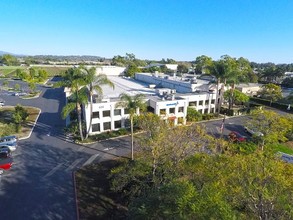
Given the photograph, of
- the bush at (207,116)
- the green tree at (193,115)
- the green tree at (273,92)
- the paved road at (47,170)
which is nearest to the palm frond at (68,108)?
the paved road at (47,170)

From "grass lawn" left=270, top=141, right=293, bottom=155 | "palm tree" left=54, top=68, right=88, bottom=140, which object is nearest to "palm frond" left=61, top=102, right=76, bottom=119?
"palm tree" left=54, top=68, right=88, bottom=140

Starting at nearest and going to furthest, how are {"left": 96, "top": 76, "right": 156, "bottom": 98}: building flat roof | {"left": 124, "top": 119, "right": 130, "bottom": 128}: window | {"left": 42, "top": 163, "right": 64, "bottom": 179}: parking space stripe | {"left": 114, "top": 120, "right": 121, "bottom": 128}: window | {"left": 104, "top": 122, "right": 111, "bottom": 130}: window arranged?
{"left": 42, "top": 163, "right": 64, "bottom": 179}: parking space stripe → {"left": 104, "top": 122, "right": 111, "bottom": 130}: window → {"left": 114, "top": 120, "right": 121, "bottom": 128}: window → {"left": 124, "top": 119, "right": 130, "bottom": 128}: window → {"left": 96, "top": 76, "right": 156, "bottom": 98}: building flat roof

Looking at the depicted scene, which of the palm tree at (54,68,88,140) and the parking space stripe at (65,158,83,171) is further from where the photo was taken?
the palm tree at (54,68,88,140)

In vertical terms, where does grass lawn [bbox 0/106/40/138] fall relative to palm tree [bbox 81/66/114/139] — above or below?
below

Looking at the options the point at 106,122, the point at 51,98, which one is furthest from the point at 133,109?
the point at 51,98

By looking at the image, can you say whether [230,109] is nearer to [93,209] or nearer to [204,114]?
[204,114]

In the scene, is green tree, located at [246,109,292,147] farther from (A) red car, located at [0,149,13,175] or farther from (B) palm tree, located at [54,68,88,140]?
(A) red car, located at [0,149,13,175]

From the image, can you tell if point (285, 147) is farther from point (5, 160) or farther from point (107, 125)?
point (5, 160)
